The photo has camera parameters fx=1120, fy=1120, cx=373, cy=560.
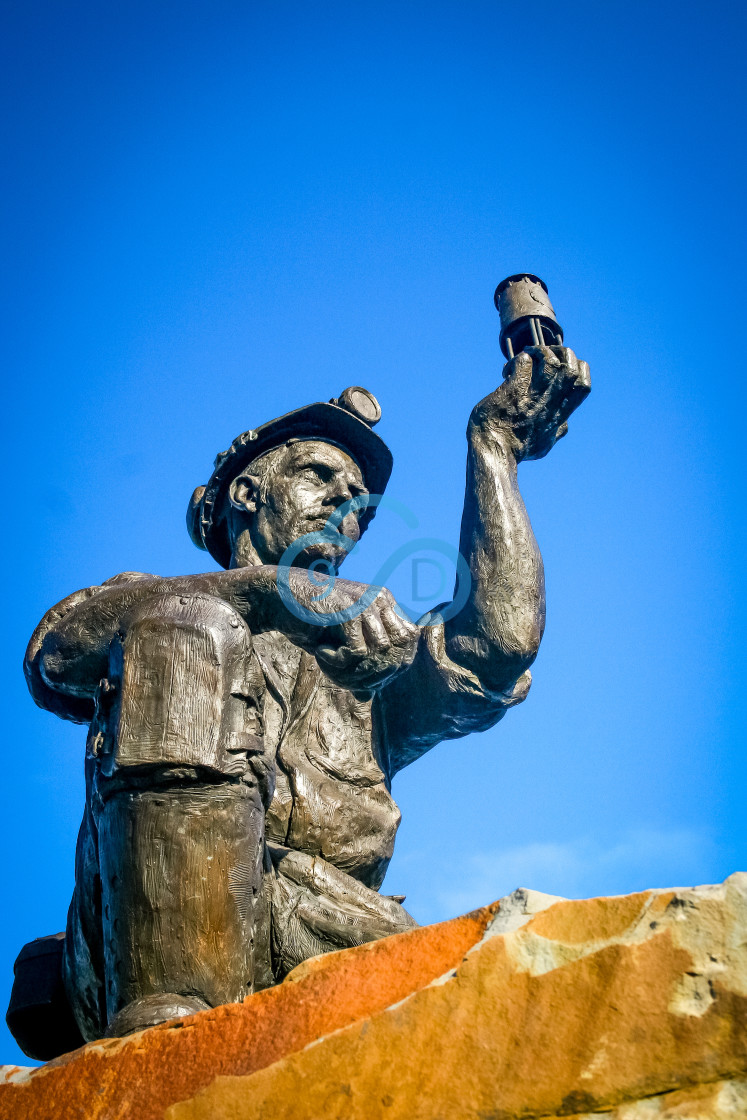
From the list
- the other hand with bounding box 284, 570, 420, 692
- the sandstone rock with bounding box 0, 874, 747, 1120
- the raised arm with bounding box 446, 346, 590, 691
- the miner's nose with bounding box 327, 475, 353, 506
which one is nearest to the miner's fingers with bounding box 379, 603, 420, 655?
the other hand with bounding box 284, 570, 420, 692

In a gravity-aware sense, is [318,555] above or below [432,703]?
above

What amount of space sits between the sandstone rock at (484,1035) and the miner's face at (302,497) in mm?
2293

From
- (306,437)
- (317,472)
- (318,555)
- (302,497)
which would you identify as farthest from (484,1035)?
(306,437)

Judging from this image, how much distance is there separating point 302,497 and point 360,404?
53cm

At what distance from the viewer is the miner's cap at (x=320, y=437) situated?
4789 mm

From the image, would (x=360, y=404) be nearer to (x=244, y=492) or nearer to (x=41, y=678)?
(x=244, y=492)

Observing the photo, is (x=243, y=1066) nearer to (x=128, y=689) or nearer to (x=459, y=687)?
(x=128, y=689)

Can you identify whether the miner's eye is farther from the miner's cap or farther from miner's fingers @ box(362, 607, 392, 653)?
miner's fingers @ box(362, 607, 392, 653)

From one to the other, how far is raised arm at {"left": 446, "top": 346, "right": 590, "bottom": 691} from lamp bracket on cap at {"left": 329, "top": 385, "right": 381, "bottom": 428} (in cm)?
73

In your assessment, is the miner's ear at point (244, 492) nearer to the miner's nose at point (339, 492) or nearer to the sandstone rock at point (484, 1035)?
the miner's nose at point (339, 492)

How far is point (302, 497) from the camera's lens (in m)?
4.62

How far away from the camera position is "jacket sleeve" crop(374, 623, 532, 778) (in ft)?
13.1

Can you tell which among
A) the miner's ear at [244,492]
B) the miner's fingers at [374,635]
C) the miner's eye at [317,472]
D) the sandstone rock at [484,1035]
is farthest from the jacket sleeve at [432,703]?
the sandstone rock at [484,1035]

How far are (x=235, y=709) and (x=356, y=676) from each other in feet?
1.63
